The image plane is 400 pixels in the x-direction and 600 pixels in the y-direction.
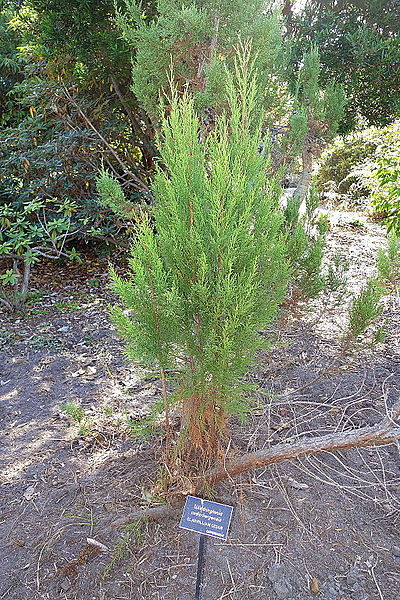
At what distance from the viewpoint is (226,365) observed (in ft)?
6.11

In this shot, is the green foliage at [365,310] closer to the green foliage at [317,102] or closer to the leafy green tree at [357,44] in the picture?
the green foliage at [317,102]

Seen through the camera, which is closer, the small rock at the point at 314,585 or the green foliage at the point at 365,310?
the small rock at the point at 314,585

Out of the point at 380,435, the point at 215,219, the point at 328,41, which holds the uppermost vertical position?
the point at 328,41

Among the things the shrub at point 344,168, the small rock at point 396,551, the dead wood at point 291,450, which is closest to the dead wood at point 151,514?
the dead wood at point 291,450

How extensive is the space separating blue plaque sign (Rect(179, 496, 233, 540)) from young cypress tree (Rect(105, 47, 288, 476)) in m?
0.41

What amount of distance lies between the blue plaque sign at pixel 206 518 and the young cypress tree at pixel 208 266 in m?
0.41

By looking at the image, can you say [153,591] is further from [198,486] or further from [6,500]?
[6,500]

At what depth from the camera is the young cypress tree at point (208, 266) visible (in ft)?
5.77

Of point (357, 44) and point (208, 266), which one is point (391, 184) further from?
point (208, 266)

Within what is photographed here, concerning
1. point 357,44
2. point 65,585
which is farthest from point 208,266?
point 357,44

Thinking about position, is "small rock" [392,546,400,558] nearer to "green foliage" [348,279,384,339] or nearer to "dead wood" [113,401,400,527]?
"dead wood" [113,401,400,527]

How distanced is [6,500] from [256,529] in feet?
3.98

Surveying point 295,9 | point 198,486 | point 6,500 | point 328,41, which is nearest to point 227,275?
point 198,486

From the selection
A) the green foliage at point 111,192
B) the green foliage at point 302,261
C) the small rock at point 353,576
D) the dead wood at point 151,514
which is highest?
the green foliage at point 111,192
